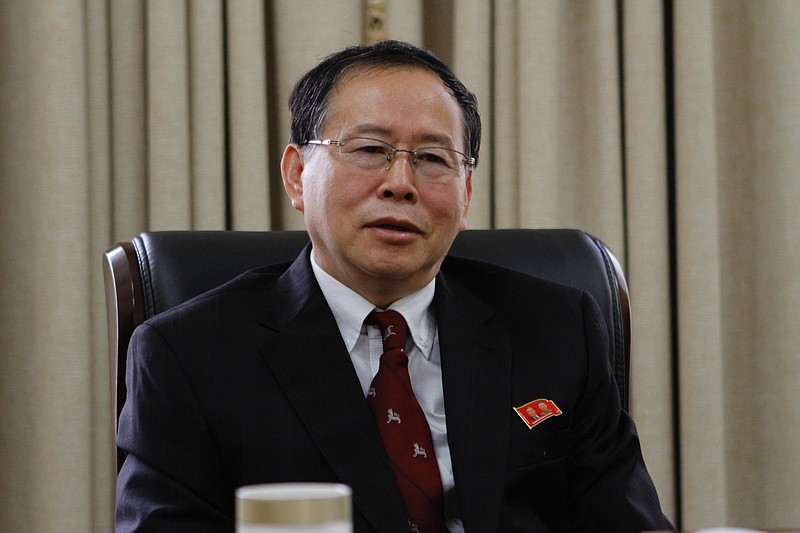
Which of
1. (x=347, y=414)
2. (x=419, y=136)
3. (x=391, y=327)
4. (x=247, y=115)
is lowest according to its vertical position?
(x=347, y=414)

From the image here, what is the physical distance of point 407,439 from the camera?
1.62 m

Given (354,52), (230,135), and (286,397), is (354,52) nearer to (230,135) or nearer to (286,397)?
(286,397)

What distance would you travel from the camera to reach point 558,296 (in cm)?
188

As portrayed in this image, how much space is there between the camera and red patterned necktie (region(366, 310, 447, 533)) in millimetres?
1572

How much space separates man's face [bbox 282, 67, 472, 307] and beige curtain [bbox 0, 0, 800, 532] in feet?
2.68

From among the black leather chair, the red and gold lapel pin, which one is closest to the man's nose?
the black leather chair

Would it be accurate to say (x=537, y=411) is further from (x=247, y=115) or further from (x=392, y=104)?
(x=247, y=115)

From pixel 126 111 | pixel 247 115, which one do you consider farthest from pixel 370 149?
pixel 126 111

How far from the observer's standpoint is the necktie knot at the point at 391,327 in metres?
1.73

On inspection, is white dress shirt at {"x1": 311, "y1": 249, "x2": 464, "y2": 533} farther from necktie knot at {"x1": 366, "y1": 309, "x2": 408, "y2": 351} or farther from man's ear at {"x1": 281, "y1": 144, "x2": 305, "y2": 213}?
man's ear at {"x1": 281, "y1": 144, "x2": 305, "y2": 213}

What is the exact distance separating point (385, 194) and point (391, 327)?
0.76 feet

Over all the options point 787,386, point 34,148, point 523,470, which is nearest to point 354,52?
point 523,470

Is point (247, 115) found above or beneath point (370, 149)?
above

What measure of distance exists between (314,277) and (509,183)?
1.10 metres
